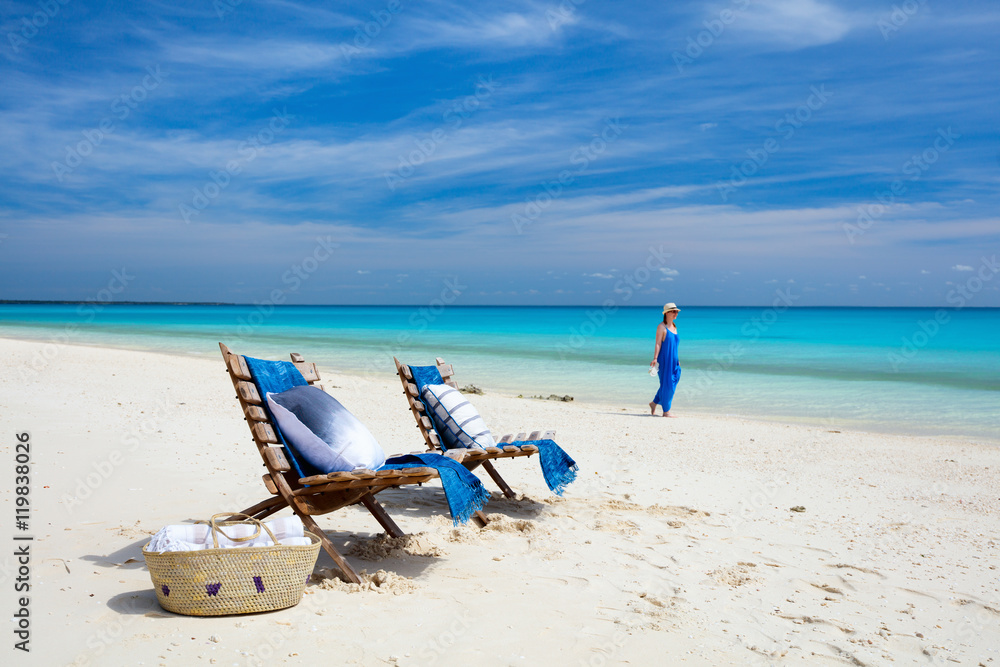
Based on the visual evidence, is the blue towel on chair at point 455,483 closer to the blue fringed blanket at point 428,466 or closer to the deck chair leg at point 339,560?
the blue fringed blanket at point 428,466

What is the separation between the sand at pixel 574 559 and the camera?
2.82m

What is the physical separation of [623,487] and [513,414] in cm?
428

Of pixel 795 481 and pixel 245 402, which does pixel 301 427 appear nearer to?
pixel 245 402

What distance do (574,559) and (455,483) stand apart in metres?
0.84

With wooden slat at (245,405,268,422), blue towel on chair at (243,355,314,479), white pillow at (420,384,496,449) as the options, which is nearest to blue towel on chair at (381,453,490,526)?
blue towel on chair at (243,355,314,479)

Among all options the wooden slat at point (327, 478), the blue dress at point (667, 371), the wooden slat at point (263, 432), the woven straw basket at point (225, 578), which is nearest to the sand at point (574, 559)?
the woven straw basket at point (225, 578)

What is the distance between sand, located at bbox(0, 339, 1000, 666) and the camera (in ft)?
9.24

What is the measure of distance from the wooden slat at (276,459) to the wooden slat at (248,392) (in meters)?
0.28

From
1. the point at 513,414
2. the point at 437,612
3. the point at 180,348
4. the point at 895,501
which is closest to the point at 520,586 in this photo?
the point at 437,612

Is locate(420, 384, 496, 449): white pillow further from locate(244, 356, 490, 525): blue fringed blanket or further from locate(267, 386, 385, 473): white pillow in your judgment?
locate(267, 386, 385, 473): white pillow

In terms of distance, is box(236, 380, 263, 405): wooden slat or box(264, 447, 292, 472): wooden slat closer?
box(264, 447, 292, 472): wooden slat

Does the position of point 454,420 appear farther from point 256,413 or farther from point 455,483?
point 256,413

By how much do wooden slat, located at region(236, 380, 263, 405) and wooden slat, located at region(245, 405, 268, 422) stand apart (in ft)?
0.10

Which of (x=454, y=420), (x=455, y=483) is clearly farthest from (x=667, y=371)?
(x=455, y=483)
